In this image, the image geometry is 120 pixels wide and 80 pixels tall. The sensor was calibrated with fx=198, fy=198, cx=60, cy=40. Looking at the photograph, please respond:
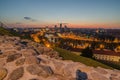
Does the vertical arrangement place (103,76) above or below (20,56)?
below

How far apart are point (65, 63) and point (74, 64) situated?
25cm

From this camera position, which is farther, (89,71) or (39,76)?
(89,71)

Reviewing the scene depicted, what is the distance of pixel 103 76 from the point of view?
5.02 meters

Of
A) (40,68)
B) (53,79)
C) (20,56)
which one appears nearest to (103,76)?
(53,79)

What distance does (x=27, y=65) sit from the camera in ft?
16.6

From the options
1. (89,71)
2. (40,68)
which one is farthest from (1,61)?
(89,71)

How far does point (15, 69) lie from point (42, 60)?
836 mm

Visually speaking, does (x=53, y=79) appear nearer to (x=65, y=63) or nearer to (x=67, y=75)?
(x=67, y=75)

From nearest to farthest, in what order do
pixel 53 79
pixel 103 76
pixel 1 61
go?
pixel 53 79 < pixel 103 76 < pixel 1 61

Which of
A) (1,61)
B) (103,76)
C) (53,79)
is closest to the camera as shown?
(53,79)

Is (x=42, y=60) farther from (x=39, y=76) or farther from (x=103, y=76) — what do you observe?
(x=103, y=76)

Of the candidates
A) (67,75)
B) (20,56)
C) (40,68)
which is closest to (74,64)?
(67,75)

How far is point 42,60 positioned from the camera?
17.9ft

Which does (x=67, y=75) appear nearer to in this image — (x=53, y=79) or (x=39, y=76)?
(x=53, y=79)
